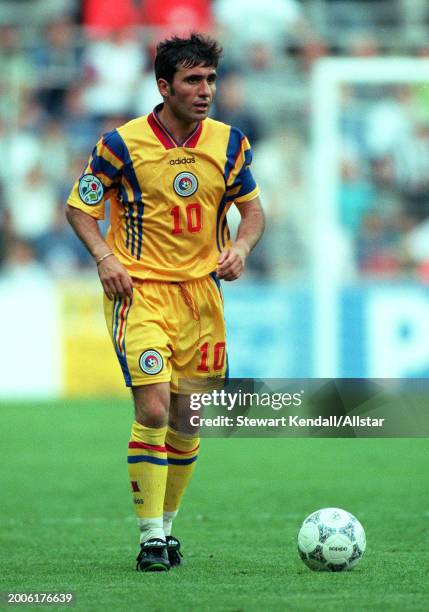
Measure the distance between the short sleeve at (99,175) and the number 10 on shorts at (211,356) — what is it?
0.83 metres

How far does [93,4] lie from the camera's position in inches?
724

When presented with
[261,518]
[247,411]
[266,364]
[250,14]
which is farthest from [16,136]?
[247,411]

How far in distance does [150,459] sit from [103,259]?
955mm

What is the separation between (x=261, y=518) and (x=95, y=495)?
1.54 meters

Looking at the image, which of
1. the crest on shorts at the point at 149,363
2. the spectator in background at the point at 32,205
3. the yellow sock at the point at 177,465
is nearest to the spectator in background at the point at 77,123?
the spectator in background at the point at 32,205

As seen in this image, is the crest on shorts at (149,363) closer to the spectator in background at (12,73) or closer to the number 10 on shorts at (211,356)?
the number 10 on shorts at (211,356)

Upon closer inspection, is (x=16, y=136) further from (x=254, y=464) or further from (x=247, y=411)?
(x=247, y=411)

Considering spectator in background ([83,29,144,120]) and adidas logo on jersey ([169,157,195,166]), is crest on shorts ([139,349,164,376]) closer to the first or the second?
adidas logo on jersey ([169,157,195,166])

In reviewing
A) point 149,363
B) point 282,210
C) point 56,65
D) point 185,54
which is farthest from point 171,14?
point 149,363

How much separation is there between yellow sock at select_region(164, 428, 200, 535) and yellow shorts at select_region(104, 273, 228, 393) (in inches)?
13.3

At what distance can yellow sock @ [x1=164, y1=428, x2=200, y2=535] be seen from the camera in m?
6.79

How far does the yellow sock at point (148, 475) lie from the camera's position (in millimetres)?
6293

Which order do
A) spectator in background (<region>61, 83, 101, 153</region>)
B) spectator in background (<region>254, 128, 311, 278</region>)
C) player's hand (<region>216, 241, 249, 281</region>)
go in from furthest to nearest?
spectator in background (<region>61, 83, 101, 153</region>)
spectator in background (<region>254, 128, 311, 278</region>)
player's hand (<region>216, 241, 249, 281</region>)

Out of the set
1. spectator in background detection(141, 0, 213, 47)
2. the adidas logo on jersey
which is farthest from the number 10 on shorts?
spectator in background detection(141, 0, 213, 47)
